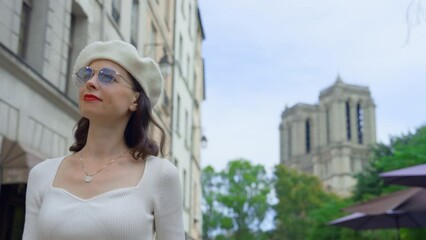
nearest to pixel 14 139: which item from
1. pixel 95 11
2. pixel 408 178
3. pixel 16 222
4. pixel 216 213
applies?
pixel 16 222

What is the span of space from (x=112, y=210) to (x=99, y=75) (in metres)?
0.48

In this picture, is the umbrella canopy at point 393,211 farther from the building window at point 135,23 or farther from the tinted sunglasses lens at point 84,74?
→ the building window at point 135,23

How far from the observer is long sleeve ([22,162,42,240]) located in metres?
2.08

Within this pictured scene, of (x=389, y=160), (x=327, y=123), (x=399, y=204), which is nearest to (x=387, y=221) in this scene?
(x=399, y=204)

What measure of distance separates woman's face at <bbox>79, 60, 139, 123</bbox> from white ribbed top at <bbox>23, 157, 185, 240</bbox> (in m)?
0.21

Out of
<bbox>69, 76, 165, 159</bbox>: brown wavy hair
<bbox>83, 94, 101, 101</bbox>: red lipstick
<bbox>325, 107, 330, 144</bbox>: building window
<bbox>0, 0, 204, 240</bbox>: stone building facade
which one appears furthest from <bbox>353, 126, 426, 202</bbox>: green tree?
<bbox>325, 107, 330, 144</bbox>: building window

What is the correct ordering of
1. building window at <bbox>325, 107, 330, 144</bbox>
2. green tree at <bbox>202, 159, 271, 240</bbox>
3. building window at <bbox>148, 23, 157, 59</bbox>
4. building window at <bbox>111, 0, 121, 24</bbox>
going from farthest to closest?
building window at <bbox>325, 107, 330, 144</bbox>
green tree at <bbox>202, 159, 271, 240</bbox>
building window at <bbox>148, 23, 157, 59</bbox>
building window at <bbox>111, 0, 121, 24</bbox>

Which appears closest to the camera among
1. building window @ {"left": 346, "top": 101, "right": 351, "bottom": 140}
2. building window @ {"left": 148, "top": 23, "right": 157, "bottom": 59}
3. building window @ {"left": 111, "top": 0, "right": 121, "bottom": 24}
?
building window @ {"left": 111, "top": 0, "right": 121, "bottom": 24}

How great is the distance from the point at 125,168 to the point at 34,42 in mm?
9404

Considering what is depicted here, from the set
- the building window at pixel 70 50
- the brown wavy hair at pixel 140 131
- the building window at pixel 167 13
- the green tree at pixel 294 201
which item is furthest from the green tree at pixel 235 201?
the brown wavy hair at pixel 140 131

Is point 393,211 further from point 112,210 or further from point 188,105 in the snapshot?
point 188,105

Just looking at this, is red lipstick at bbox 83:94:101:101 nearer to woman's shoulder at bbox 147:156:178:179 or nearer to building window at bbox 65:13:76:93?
woman's shoulder at bbox 147:156:178:179

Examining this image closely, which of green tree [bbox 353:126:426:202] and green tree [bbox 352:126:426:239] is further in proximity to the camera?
green tree [bbox 353:126:426:202]

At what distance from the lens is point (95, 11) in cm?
1392
